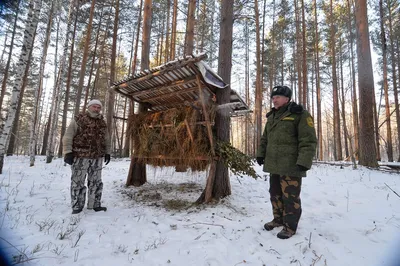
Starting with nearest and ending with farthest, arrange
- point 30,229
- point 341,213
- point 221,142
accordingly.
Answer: point 30,229
point 341,213
point 221,142

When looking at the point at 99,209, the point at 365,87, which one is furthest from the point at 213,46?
the point at 99,209

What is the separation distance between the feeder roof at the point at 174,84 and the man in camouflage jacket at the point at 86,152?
143 centimetres

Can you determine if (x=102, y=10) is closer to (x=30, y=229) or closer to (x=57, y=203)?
(x=57, y=203)

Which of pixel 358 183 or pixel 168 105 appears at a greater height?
pixel 168 105

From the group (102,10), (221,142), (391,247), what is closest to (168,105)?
(221,142)

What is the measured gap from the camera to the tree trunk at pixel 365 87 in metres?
8.52

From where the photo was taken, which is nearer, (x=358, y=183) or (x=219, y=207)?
(x=219, y=207)

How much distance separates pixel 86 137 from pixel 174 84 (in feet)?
7.39

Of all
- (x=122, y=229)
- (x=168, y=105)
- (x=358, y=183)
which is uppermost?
Result: (x=168, y=105)

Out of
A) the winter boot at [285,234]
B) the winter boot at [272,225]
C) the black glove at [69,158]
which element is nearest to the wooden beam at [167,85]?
the black glove at [69,158]

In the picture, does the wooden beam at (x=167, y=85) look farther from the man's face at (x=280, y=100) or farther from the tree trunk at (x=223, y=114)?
the man's face at (x=280, y=100)

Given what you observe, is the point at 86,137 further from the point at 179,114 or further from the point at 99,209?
the point at 179,114

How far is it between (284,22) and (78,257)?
1806cm

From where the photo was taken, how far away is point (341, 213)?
12.2 ft
